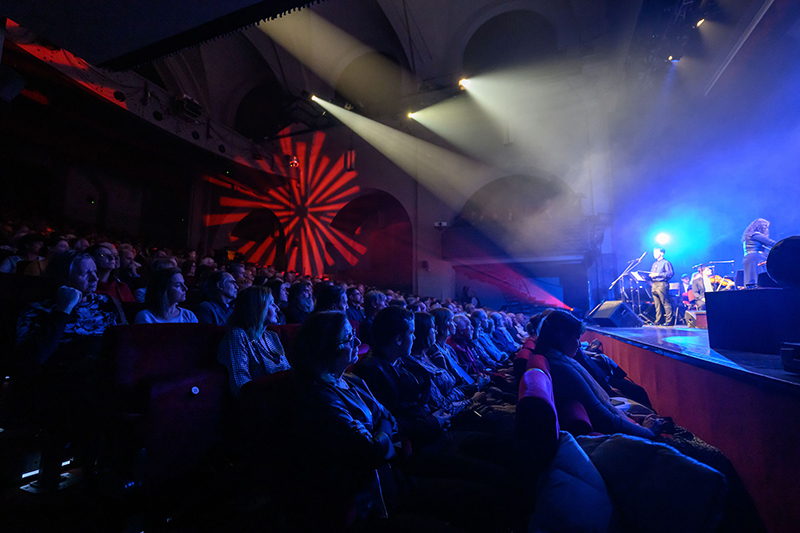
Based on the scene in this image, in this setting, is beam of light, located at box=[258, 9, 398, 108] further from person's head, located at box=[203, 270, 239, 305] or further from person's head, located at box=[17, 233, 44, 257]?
person's head, located at box=[203, 270, 239, 305]

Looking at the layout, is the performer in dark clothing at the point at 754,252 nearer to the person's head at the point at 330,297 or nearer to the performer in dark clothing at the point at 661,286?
the performer in dark clothing at the point at 661,286

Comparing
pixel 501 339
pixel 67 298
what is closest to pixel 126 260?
pixel 67 298

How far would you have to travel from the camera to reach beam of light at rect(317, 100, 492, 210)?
9.98 m

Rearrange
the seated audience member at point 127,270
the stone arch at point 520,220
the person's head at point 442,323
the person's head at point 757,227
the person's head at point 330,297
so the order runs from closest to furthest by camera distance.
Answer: the person's head at point 330,297 < the person's head at point 442,323 < the seated audience member at point 127,270 < the person's head at point 757,227 < the stone arch at point 520,220

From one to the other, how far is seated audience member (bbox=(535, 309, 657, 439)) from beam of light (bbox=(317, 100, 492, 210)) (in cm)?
833

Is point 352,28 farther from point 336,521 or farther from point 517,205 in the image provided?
point 336,521

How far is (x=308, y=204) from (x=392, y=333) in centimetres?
1034

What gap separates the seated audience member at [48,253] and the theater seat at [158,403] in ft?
5.84

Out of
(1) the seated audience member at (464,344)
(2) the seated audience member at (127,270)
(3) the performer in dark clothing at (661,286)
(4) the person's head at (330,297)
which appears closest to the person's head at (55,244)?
(2) the seated audience member at (127,270)

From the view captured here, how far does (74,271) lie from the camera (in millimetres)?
1998

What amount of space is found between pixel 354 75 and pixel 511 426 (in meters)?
10.2

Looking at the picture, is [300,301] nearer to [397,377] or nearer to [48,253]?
[397,377]

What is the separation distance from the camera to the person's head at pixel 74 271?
1993mm

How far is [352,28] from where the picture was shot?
30.4 feet
